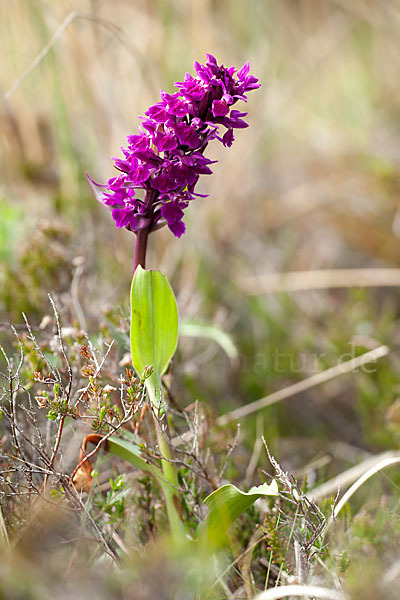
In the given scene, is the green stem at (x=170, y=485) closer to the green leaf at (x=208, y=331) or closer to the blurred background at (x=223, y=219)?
the blurred background at (x=223, y=219)

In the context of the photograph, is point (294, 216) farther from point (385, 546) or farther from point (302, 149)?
point (385, 546)

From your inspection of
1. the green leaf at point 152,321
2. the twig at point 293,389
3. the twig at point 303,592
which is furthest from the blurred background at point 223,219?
the twig at point 303,592

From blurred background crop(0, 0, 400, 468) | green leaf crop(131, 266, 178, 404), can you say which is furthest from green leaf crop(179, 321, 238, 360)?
green leaf crop(131, 266, 178, 404)

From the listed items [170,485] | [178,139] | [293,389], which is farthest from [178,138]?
[293,389]

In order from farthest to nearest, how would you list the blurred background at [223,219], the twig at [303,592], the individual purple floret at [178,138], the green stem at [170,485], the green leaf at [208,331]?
1. the blurred background at [223,219]
2. the green leaf at [208,331]
3. the green stem at [170,485]
4. the individual purple floret at [178,138]
5. the twig at [303,592]

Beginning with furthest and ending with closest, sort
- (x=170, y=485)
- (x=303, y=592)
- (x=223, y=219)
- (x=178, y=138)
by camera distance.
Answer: (x=223, y=219) < (x=170, y=485) < (x=178, y=138) < (x=303, y=592)

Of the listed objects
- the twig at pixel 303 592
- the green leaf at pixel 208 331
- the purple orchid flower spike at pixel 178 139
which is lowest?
the twig at pixel 303 592

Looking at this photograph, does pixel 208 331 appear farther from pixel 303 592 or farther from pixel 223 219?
pixel 223 219
